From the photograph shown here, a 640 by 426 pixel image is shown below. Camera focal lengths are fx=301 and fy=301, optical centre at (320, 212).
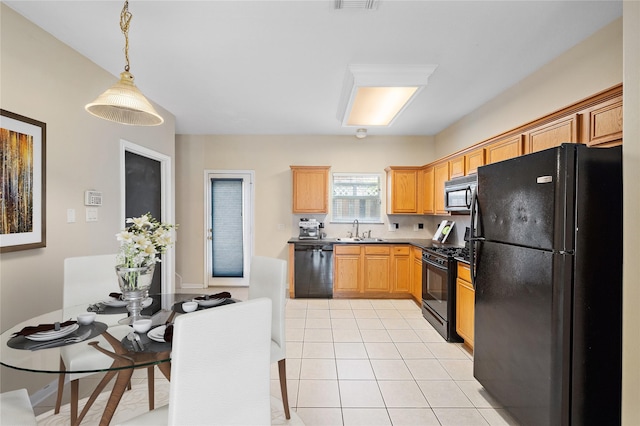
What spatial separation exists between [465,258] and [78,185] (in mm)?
3570

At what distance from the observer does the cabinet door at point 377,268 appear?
4.64 m

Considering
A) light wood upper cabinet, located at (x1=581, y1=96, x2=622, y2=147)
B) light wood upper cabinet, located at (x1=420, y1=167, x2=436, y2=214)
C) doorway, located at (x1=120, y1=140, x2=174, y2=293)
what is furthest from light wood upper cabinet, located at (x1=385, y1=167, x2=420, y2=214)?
doorway, located at (x1=120, y1=140, x2=174, y2=293)

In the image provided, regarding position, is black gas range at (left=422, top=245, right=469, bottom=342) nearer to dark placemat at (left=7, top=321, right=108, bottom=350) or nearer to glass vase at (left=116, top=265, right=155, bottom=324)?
glass vase at (left=116, top=265, right=155, bottom=324)

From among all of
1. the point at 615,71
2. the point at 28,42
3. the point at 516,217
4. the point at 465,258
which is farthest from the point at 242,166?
the point at 615,71

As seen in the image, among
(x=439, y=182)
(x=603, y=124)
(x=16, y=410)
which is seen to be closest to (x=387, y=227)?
(x=439, y=182)

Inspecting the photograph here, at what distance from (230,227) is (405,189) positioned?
9.97 feet

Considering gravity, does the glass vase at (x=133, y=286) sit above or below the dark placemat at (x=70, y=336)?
above

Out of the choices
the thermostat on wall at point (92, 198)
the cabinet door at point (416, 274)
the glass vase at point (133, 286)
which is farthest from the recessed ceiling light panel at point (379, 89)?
the thermostat on wall at point (92, 198)

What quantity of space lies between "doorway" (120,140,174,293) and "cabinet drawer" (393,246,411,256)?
10.6ft

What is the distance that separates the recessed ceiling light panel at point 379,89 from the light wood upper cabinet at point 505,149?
920 mm

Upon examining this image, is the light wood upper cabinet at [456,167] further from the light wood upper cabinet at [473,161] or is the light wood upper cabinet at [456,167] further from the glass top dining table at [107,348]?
the glass top dining table at [107,348]

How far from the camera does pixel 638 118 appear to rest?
143cm

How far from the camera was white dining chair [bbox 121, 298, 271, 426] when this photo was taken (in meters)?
1.06

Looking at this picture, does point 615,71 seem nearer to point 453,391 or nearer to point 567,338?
point 567,338
